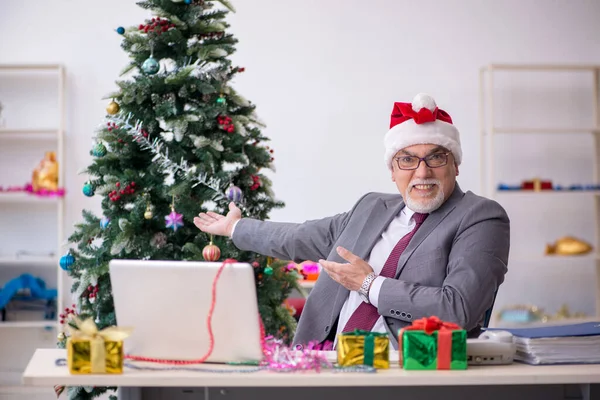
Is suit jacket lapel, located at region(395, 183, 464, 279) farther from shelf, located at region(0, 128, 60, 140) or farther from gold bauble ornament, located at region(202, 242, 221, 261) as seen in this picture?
shelf, located at region(0, 128, 60, 140)

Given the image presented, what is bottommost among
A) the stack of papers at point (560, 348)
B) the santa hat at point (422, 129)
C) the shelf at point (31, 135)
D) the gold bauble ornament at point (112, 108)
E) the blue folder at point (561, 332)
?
the stack of papers at point (560, 348)

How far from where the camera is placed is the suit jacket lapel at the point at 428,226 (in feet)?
7.92

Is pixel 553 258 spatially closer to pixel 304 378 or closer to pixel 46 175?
pixel 46 175

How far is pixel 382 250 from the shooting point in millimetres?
2555

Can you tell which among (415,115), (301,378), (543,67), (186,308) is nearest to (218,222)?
(415,115)

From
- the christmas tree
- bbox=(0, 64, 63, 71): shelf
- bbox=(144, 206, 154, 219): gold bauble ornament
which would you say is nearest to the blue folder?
the christmas tree

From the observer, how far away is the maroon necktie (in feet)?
7.88

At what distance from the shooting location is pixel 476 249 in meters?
2.27

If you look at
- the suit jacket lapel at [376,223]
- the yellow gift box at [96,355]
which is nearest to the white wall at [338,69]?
the suit jacket lapel at [376,223]

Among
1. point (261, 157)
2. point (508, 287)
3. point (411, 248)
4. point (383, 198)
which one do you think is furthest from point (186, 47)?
point (508, 287)

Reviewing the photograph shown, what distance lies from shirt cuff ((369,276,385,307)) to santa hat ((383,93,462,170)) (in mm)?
500

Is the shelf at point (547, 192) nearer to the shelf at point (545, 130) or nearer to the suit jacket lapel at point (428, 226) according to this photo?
the shelf at point (545, 130)

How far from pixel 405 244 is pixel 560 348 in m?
0.69

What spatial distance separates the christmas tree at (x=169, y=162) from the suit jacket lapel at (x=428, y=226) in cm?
77
